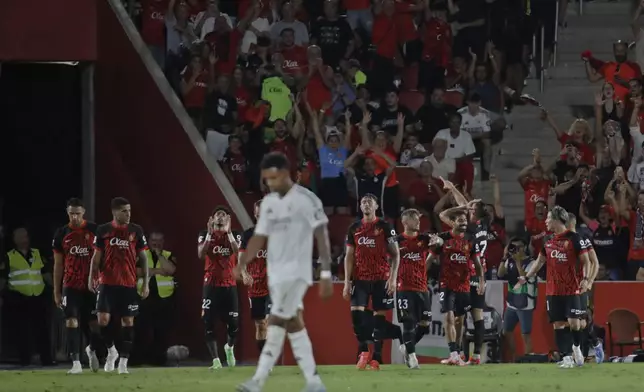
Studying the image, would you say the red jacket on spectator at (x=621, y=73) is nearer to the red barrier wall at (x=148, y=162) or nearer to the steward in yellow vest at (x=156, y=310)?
the red barrier wall at (x=148, y=162)

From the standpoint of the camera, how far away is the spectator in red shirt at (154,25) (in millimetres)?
27766

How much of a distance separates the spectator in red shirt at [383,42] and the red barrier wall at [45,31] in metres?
5.36

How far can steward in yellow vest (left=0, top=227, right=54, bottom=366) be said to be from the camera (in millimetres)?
25141

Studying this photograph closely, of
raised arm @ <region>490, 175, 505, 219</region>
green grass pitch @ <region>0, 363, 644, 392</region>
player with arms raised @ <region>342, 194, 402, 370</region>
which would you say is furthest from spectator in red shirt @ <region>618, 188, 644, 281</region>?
player with arms raised @ <region>342, 194, 402, 370</region>

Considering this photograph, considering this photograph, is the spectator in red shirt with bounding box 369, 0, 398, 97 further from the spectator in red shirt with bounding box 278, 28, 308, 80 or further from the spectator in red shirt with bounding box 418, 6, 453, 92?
the spectator in red shirt with bounding box 278, 28, 308, 80

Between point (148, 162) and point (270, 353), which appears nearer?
point (270, 353)

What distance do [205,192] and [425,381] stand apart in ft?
28.4

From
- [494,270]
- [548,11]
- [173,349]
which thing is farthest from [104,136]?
[548,11]

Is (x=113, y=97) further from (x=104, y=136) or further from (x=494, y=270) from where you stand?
(x=494, y=270)

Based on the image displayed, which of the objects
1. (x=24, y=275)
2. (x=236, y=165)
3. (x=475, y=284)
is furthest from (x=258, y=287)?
(x=24, y=275)

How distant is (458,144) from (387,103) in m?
1.46

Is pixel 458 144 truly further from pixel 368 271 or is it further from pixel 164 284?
pixel 164 284

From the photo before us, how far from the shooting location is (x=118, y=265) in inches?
840

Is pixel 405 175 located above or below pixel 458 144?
below
